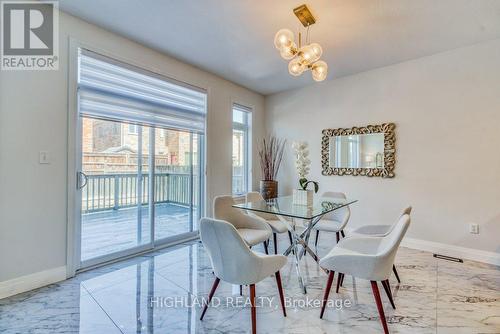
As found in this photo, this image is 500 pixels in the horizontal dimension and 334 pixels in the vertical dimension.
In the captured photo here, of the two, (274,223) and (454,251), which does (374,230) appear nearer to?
(274,223)

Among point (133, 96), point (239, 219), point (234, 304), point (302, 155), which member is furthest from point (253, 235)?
point (133, 96)

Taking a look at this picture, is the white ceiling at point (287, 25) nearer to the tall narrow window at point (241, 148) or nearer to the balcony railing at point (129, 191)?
the tall narrow window at point (241, 148)

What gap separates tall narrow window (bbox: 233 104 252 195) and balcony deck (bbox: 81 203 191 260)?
1.33 meters

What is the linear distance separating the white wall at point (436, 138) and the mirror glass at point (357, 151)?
22 centimetres

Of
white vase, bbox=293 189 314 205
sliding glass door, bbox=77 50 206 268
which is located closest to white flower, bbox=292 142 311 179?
white vase, bbox=293 189 314 205

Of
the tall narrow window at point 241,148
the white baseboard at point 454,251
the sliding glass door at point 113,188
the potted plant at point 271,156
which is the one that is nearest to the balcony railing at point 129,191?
the sliding glass door at point 113,188

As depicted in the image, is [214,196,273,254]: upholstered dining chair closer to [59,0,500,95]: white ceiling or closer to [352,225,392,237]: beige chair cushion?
[352,225,392,237]: beige chair cushion

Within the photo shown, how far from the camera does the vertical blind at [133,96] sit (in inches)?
101

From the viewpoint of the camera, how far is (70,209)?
8.02 ft

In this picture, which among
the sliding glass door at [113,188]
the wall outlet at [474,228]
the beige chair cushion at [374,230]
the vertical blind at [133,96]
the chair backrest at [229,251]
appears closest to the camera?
the chair backrest at [229,251]

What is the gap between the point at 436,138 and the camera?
3195mm

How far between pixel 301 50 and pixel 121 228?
2.97m

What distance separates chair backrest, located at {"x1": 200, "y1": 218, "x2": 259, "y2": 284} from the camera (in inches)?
61.4

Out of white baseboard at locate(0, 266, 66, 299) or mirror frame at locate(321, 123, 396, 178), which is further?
mirror frame at locate(321, 123, 396, 178)
